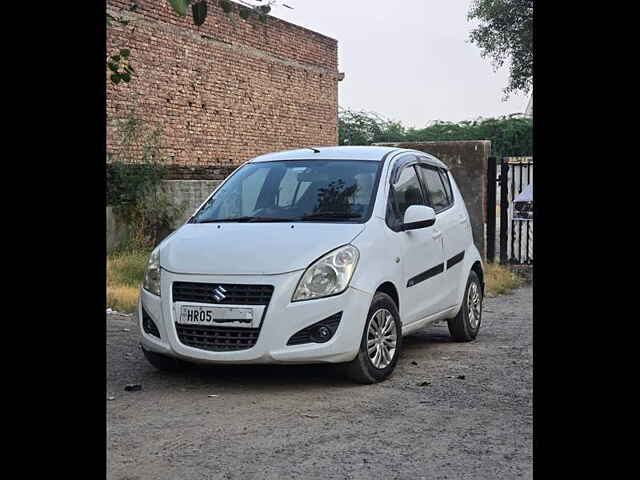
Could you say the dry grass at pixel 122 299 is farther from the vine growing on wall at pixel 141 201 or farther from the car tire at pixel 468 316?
the car tire at pixel 468 316

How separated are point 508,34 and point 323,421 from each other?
2921 centimetres

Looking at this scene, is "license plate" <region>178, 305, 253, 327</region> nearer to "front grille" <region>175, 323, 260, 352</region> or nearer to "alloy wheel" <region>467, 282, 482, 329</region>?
"front grille" <region>175, 323, 260, 352</region>

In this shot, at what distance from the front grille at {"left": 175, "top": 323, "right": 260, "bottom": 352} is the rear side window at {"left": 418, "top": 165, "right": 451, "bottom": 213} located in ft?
8.40

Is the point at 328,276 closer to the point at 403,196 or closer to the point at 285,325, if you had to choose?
the point at 285,325

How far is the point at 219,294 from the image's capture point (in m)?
6.36

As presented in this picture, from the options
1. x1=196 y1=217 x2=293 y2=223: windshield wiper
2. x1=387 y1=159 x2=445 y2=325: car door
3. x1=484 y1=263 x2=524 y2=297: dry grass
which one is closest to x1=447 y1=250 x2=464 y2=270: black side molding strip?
x1=387 y1=159 x2=445 y2=325: car door

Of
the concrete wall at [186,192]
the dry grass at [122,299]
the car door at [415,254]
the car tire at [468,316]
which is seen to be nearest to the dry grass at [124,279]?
the dry grass at [122,299]

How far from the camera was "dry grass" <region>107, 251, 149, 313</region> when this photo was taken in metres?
10.4
